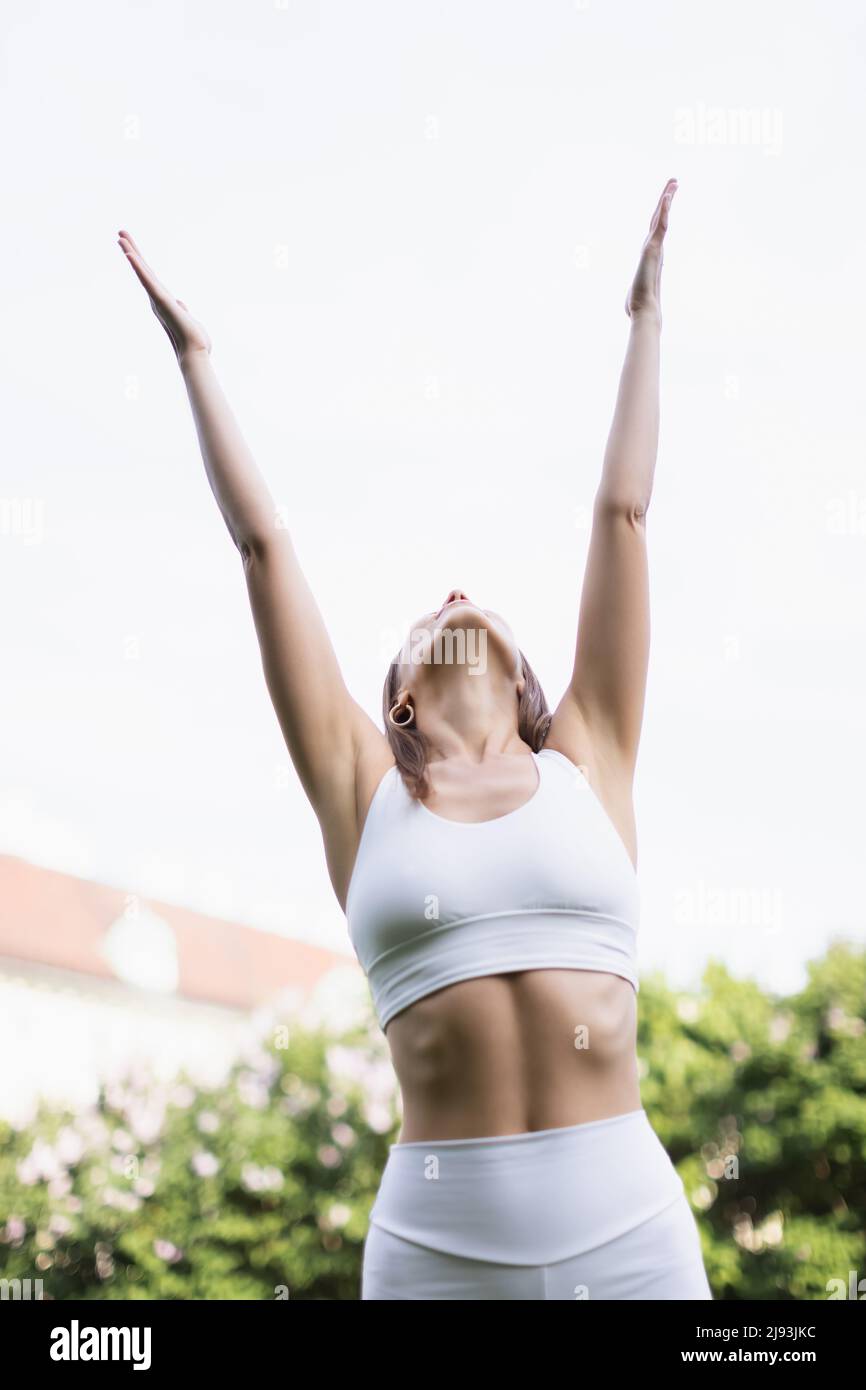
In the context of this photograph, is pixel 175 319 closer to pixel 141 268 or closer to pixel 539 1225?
pixel 141 268

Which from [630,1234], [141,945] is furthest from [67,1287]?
[141,945]

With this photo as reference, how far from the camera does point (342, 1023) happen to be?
602 cm

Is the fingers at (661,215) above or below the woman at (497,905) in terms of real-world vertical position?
above

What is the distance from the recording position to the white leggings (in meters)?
1.43

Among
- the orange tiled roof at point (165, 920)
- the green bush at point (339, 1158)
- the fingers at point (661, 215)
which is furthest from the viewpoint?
the orange tiled roof at point (165, 920)

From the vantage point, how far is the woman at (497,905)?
4.75 feet

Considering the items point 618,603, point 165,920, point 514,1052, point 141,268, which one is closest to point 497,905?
point 514,1052

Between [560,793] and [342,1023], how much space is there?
4.61m

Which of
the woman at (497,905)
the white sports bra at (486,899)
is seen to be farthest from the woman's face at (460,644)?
the white sports bra at (486,899)

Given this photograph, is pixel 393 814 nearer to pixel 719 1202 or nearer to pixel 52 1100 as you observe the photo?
pixel 719 1202

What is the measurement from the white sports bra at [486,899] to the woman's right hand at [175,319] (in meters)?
0.77

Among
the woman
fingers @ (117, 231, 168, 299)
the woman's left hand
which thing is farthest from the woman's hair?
fingers @ (117, 231, 168, 299)

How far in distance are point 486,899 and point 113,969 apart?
11.1m

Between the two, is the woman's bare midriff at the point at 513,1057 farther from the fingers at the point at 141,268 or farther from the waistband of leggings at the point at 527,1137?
the fingers at the point at 141,268
